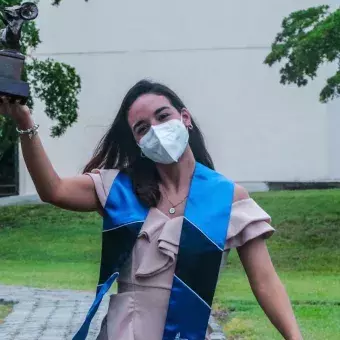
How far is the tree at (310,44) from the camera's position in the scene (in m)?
16.0

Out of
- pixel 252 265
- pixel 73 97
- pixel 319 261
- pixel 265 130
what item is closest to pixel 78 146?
pixel 265 130

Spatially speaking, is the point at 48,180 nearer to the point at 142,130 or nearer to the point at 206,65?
the point at 142,130

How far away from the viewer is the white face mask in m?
3.64

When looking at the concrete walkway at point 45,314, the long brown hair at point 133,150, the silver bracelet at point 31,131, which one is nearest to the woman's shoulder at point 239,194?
the long brown hair at point 133,150

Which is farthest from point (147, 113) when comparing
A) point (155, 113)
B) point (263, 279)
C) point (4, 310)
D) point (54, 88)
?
point (54, 88)

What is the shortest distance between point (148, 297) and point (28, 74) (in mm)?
16823

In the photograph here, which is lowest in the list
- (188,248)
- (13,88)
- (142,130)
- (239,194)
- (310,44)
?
(310,44)

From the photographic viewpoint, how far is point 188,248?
3598 mm

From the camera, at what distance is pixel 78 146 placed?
29.6m

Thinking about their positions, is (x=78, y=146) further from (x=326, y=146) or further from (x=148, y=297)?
(x=148, y=297)

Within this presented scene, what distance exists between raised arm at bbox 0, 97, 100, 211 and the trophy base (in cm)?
13

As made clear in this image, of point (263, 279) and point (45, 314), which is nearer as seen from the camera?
point (263, 279)

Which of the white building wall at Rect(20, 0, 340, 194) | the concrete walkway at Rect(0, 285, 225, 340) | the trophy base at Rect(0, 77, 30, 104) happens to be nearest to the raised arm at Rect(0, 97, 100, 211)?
the trophy base at Rect(0, 77, 30, 104)

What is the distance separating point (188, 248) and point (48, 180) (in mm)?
513
